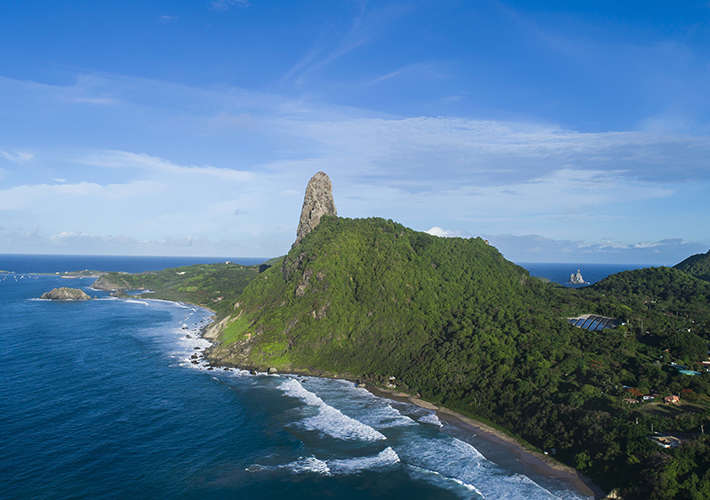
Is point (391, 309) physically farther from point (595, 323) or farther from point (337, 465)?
point (337, 465)

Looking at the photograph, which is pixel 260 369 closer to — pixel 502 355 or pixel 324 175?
pixel 502 355

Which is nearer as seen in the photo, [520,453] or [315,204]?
[520,453]

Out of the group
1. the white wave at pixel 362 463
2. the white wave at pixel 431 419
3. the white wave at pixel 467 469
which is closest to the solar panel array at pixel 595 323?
the white wave at pixel 431 419

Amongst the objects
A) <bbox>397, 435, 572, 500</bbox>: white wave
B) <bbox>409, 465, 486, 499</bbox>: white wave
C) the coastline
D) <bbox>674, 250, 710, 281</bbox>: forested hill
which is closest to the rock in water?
the coastline

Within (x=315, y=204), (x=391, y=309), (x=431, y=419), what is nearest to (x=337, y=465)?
(x=431, y=419)

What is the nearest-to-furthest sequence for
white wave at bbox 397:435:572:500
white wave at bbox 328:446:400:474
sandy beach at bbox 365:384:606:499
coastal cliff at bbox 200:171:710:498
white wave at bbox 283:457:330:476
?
1. white wave at bbox 397:435:572:500
2. sandy beach at bbox 365:384:606:499
3. white wave at bbox 283:457:330:476
4. white wave at bbox 328:446:400:474
5. coastal cliff at bbox 200:171:710:498

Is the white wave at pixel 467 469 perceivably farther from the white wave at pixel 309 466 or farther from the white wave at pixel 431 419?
the white wave at pixel 309 466

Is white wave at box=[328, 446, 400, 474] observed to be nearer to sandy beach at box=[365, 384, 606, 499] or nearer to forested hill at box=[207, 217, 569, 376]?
sandy beach at box=[365, 384, 606, 499]
